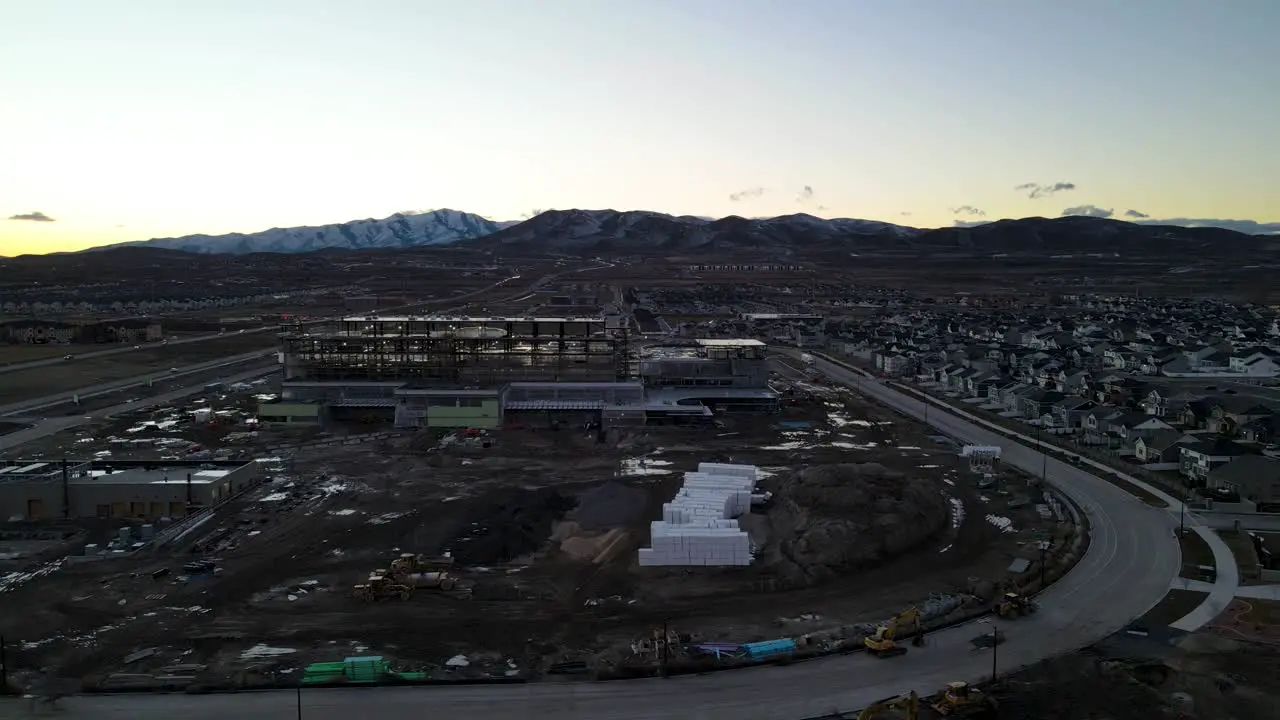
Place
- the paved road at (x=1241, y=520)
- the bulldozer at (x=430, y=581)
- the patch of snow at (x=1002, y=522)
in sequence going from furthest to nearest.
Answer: the patch of snow at (x=1002, y=522), the paved road at (x=1241, y=520), the bulldozer at (x=430, y=581)

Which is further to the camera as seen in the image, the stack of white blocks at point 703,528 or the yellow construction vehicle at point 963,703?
the stack of white blocks at point 703,528

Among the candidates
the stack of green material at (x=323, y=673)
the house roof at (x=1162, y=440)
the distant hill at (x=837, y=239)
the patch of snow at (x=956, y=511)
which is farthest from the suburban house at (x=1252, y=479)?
the distant hill at (x=837, y=239)

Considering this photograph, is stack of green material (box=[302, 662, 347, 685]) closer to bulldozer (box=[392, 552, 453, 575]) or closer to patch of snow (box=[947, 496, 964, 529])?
bulldozer (box=[392, 552, 453, 575])

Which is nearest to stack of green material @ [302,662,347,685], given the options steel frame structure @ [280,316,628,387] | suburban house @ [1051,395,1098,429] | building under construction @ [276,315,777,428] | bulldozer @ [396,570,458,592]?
bulldozer @ [396,570,458,592]

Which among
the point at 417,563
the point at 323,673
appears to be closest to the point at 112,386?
the point at 417,563

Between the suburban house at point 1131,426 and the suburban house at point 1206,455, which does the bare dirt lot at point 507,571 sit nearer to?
the suburban house at point 1206,455

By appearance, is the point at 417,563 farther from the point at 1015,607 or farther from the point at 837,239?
the point at 837,239

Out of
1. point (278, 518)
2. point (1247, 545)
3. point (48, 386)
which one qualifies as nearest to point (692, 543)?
point (278, 518)
